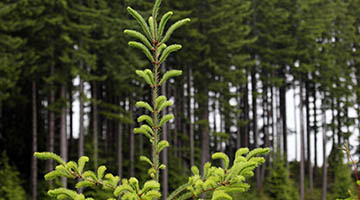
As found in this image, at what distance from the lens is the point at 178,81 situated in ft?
76.1

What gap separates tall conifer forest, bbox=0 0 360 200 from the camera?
16734mm

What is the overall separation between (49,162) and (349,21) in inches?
796

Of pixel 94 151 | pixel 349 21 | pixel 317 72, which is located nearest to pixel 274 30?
pixel 317 72

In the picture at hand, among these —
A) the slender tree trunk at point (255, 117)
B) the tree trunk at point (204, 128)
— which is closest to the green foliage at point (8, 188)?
the tree trunk at point (204, 128)

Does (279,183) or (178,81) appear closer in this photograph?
(279,183)

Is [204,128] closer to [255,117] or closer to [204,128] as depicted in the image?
[204,128]

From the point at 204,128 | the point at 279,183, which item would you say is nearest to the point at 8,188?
the point at 204,128

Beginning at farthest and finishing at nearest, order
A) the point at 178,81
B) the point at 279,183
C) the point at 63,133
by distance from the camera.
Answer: the point at 178,81 < the point at 279,183 < the point at 63,133

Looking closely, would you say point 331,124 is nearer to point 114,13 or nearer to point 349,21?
point 349,21

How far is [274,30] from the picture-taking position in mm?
24875

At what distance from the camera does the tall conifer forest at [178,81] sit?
1673cm

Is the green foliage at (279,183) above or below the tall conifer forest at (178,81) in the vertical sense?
below

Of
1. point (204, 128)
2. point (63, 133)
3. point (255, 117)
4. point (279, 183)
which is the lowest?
point (279, 183)

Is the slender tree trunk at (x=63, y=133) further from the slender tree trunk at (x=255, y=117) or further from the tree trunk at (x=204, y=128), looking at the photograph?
the slender tree trunk at (x=255, y=117)
